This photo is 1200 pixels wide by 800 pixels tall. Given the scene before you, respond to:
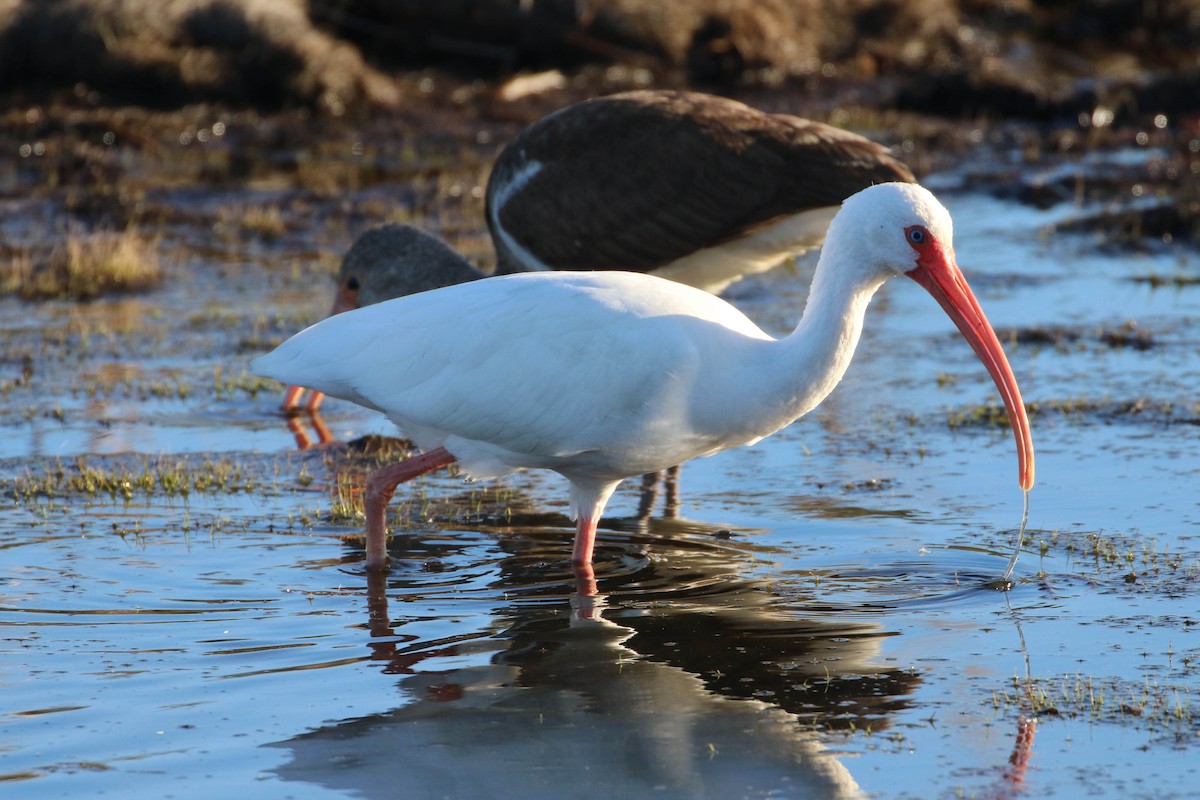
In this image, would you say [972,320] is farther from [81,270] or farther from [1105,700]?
[81,270]

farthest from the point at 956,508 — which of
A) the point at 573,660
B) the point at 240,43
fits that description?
the point at 240,43

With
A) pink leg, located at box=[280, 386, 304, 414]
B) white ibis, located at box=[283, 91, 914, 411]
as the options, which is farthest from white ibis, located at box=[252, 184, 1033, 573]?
pink leg, located at box=[280, 386, 304, 414]

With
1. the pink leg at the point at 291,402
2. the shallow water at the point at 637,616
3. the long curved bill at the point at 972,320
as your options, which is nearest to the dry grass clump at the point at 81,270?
the shallow water at the point at 637,616

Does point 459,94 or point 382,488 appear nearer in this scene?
point 382,488

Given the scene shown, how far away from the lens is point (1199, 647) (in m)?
5.29

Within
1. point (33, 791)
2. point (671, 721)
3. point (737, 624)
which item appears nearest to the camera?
point (33, 791)

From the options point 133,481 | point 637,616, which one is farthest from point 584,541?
point 133,481

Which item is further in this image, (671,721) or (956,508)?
(956,508)

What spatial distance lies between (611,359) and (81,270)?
Result: 738cm

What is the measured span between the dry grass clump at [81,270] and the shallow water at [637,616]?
2405mm

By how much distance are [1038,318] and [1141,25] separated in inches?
602

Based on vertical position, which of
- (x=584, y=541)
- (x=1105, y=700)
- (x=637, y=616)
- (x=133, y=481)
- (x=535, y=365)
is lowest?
(x=1105, y=700)

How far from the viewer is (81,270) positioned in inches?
470

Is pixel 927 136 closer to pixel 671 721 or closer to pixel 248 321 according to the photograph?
pixel 248 321
